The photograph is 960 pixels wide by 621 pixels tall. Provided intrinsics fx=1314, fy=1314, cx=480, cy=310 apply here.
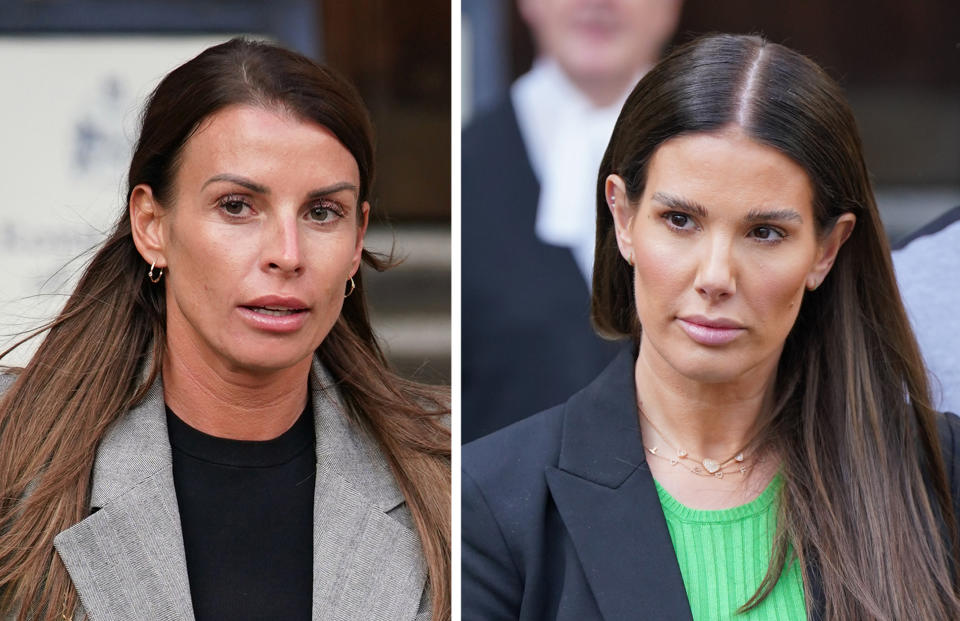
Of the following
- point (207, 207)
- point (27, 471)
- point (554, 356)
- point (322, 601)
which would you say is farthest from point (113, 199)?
point (554, 356)

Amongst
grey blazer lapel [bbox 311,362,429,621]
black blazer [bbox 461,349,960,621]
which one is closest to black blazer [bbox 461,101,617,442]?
grey blazer lapel [bbox 311,362,429,621]

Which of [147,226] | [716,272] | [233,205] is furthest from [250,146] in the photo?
[716,272]

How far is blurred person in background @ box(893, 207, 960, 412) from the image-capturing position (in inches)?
89.7

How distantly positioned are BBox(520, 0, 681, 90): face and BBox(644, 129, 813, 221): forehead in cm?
79

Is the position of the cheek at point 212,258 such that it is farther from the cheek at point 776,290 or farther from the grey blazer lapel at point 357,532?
the cheek at point 776,290

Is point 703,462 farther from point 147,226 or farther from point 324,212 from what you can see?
point 147,226

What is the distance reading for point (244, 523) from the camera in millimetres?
1992

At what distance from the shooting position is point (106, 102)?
86.7 inches

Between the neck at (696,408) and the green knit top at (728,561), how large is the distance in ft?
0.31

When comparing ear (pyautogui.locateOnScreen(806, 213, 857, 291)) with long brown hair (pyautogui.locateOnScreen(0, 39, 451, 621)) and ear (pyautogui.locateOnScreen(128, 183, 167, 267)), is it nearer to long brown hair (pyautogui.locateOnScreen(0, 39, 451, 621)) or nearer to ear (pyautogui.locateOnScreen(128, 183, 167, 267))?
long brown hair (pyautogui.locateOnScreen(0, 39, 451, 621))

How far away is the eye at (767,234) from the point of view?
5.98 feet

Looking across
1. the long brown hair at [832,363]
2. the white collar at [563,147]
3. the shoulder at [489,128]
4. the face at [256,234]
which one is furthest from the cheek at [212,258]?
the shoulder at [489,128]

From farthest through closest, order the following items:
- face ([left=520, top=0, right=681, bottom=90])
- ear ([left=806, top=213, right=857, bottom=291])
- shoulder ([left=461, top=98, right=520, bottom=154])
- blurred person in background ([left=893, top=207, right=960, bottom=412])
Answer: shoulder ([left=461, top=98, right=520, bottom=154]) → face ([left=520, top=0, right=681, bottom=90]) → blurred person in background ([left=893, top=207, right=960, bottom=412]) → ear ([left=806, top=213, right=857, bottom=291])

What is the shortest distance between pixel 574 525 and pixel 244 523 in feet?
1.66
